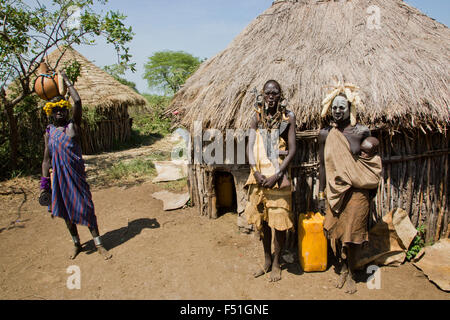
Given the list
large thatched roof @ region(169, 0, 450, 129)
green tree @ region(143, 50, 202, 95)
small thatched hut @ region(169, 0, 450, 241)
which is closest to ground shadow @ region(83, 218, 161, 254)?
small thatched hut @ region(169, 0, 450, 241)

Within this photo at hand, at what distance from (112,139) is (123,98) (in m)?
1.69

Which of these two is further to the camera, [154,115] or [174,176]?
[154,115]

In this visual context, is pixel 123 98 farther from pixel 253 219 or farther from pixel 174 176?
pixel 253 219

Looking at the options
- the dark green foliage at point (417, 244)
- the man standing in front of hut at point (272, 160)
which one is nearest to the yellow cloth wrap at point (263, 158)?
the man standing in front of hut at point (272, 160)

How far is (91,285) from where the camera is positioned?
10.2ft

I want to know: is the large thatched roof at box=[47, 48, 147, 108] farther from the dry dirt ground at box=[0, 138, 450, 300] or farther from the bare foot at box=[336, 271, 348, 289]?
the bare foot at box=[336, 271, 348, 289]

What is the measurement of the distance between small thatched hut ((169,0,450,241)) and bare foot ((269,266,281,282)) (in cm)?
84

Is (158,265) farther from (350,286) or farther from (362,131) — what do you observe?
(362,131)

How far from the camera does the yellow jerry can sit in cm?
309

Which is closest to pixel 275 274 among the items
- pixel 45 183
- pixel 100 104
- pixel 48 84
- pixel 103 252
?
pixel 103 252

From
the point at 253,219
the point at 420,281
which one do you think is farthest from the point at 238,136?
the point at 420,281

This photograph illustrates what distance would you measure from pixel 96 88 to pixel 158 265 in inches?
356
